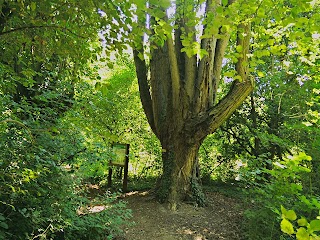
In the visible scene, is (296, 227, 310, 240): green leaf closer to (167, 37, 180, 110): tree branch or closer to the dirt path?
the dirt path

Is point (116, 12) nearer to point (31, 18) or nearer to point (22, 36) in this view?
point (31, 18)

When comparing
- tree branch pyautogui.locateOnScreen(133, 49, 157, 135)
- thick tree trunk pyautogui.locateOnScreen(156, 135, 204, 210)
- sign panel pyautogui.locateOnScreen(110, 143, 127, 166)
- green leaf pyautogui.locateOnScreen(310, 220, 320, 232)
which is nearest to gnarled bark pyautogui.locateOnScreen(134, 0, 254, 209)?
thick tree trunk pyautogui.locateOnScreen(156, 135, 204, 210)

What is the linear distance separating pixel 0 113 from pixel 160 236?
3293mm

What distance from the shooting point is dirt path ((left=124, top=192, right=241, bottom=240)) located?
4.61 metres

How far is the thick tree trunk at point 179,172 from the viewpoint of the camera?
5.80m

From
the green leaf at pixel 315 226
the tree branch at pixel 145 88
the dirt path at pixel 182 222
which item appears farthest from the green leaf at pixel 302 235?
the tree branch at pixel 145 88

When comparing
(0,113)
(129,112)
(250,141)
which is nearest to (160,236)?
(0,113)

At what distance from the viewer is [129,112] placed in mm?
8969

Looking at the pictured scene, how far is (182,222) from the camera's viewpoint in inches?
200

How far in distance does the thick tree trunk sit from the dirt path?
Answer: 23 centimetres

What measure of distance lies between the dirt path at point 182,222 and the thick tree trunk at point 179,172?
0.77 feet

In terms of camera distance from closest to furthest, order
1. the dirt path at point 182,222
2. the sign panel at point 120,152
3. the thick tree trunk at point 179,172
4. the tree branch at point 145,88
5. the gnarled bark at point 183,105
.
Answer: the dirt path at point 182,222, the gnarled bark at point 183,105, the thick tree trunk at point 179,172, the tree branch at point 145,88, the sign panel at point 120,152

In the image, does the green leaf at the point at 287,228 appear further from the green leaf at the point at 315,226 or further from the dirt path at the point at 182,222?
the dirt path at the point at 182,222

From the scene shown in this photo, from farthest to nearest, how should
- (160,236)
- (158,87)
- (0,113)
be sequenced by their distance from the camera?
(158,87)
(160,236)
(0,113)
